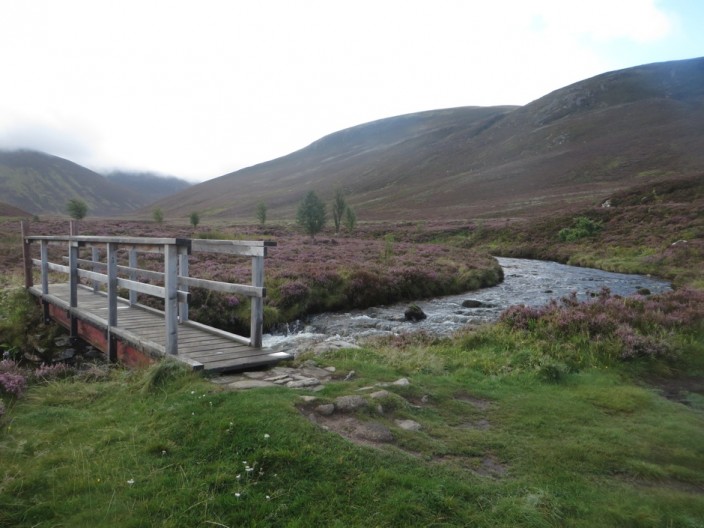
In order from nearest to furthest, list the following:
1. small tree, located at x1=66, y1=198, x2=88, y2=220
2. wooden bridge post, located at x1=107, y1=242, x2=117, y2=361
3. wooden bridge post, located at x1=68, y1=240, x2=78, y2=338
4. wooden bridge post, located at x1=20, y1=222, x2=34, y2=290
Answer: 1. wooden bridge post, located at x1=107, y1=242, x2=117, y2=361
2. wooden bridge post, located at x1=68, y1=240, x2=78, y2=338
3. wooden bridge post, located at x1=20, y1=222, x2=34, y2=290
4. small tree, located at x1=66, y1=198, x2=88, y2=220

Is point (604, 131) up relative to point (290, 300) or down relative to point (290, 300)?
up

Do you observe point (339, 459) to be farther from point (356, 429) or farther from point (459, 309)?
point (459, 309)

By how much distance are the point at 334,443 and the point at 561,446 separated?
2.91m

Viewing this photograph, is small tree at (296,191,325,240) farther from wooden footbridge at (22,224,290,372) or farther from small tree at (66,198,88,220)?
A: wooden footbridge at (22,224,290,372)

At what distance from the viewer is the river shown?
46.8ft

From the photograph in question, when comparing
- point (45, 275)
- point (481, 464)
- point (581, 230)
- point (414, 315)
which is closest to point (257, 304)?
point (481, 464)

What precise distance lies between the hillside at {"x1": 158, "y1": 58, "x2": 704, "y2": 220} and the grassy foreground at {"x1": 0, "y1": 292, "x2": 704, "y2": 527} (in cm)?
6163

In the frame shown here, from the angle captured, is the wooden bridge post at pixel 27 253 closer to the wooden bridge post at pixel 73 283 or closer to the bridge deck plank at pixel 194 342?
the bridge deck plank at pixel 194 342

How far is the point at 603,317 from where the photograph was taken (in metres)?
11.4

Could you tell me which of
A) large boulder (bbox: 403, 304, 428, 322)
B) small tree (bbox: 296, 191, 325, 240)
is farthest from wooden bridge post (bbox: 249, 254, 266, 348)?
small tree (bbox: 296, 191, 325, 240)

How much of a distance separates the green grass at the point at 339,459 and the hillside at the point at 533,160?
62.2 metres

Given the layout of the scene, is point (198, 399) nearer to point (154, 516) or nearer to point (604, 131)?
point (154, 516)

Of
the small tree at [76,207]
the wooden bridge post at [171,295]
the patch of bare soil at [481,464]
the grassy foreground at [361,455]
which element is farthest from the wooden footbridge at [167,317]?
the small tree at [76,207]

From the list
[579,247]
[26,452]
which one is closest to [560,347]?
[26,452]
